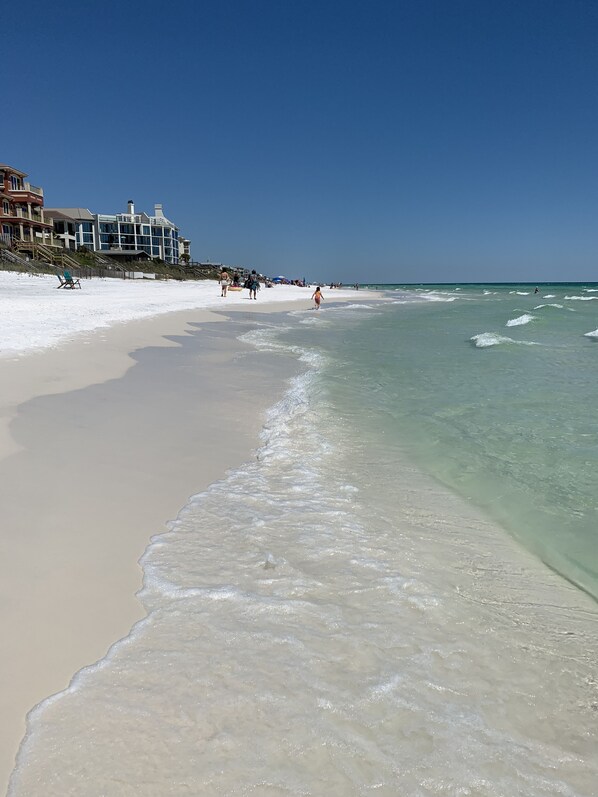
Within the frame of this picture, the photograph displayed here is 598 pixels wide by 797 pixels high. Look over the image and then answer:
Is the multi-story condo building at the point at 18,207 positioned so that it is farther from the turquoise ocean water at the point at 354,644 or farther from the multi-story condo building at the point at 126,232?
the turquoise ocean water at the point at 354,644

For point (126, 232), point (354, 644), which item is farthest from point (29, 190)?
point (354, 644)

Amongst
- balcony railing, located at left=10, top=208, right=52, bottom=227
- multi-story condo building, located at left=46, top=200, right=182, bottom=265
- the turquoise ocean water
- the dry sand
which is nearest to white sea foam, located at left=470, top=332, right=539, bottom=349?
the dry sand

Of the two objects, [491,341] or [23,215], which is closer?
[491,341]

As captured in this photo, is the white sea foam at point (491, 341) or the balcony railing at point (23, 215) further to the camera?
the balcony railing at point (23, 215)

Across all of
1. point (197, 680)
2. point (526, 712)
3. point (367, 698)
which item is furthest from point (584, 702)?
point (197, 680)

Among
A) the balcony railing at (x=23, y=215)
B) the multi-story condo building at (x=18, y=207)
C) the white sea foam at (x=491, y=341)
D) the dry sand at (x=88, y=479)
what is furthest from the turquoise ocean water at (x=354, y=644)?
the balcony railing at (x=23, y=215)

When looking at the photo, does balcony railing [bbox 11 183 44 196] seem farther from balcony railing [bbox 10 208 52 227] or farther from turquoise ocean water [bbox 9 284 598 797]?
turquoise ocean water [bbox 9 284 598 797]

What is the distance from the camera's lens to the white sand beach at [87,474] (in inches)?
97.6

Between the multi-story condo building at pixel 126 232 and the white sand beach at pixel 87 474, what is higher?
the multi-story condo building at pixel 126 232

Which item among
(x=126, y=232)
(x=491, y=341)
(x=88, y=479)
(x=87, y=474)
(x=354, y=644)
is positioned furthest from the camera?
(x=126, y=232)

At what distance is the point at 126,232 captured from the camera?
99.0m

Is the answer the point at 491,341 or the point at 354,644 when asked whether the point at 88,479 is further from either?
the point at 491,341

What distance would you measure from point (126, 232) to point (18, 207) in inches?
1798

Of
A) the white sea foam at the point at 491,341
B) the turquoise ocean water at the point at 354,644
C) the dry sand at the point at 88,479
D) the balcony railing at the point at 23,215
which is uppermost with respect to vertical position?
the balcony railing at the point at 23,215
